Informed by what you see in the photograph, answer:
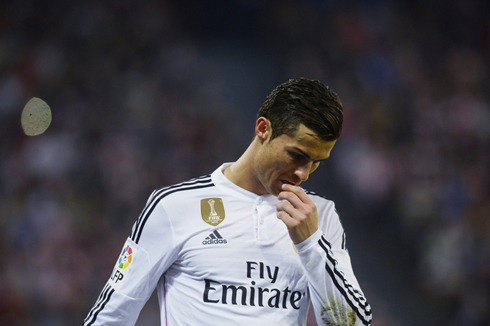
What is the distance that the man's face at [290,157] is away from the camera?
5.90 ft

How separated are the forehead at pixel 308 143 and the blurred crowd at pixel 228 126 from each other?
12.2ft

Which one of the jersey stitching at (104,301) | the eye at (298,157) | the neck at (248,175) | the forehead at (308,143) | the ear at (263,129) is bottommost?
the jersey stitching at (104,301)

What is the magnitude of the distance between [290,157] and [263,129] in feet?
0.67

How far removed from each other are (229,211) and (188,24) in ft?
18.5

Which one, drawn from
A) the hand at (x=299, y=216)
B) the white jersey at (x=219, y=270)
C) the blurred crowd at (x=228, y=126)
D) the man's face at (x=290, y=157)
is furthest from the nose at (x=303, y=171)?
the blurred crowd at (x=228, y=126)

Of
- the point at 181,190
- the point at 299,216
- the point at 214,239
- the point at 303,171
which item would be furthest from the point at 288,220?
the point at 181,190

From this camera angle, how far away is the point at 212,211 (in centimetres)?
196

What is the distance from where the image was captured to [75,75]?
20.8 ft

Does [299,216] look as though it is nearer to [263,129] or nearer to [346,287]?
[346,287]

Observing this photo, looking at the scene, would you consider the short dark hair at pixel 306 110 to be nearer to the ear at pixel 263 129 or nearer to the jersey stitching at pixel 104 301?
the ear at pixel 263 129

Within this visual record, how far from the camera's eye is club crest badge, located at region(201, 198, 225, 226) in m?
1.93

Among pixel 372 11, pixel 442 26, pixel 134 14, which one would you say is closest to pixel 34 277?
pixel 134 14

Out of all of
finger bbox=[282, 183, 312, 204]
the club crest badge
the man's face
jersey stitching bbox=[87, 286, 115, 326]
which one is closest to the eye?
the man's face

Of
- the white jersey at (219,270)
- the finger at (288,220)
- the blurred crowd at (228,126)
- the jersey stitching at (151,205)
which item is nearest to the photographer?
the finger at (288,220)
